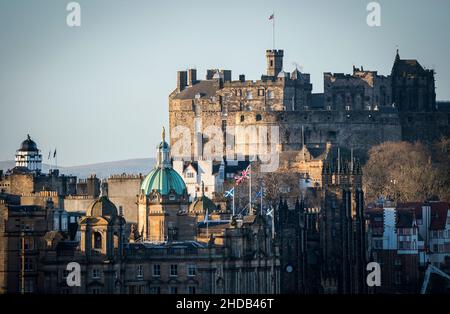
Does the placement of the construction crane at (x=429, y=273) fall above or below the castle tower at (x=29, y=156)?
below

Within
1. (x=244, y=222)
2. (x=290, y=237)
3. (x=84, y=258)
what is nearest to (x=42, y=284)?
(x=84, y=258)

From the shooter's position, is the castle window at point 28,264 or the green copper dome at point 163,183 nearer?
the castle window at point 28,264

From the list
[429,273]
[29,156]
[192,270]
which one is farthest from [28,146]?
[192,270]

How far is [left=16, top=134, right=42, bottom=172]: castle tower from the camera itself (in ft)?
640

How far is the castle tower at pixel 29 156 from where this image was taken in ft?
640

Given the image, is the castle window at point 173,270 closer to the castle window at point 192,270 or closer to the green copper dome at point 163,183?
the castle window at point 192,270

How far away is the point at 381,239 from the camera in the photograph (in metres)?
179

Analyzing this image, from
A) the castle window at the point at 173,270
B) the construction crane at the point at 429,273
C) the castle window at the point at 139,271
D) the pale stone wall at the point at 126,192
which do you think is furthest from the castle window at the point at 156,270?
the construction crane at the point at 429,273

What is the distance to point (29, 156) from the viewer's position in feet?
641

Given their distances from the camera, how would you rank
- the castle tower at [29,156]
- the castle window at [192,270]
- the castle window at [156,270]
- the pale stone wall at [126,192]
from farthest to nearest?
the castle tower at [29,156]
the pale stone wall at [126,192]
the castle window at [192,270]
the castle window at [156,270]

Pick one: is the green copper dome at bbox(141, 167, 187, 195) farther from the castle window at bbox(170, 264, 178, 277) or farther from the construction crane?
the construction crane

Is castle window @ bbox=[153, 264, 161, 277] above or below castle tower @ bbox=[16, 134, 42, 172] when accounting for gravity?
below

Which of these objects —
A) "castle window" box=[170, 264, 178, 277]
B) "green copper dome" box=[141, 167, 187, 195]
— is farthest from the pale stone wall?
"castle window" box=[170, 264, 178, 277]
